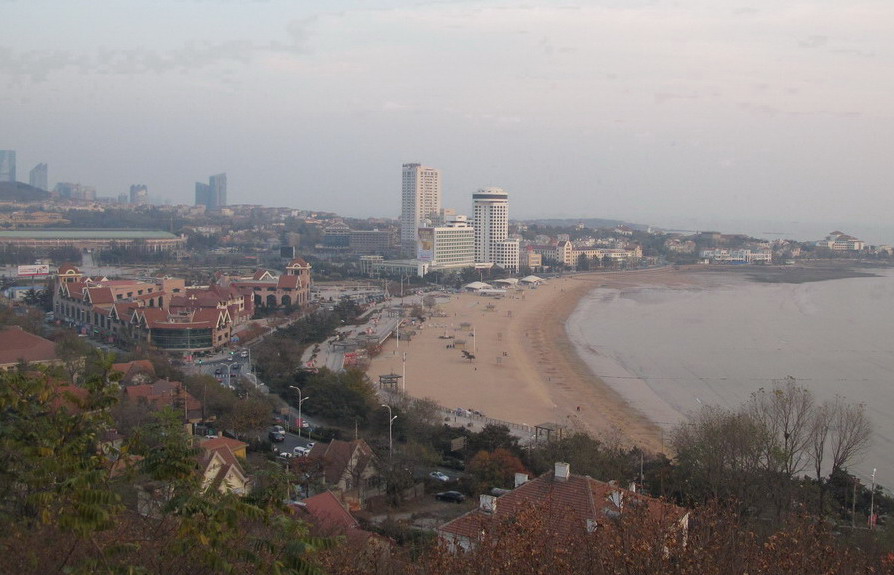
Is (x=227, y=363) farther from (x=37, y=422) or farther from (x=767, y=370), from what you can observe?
(x=37, y=422)

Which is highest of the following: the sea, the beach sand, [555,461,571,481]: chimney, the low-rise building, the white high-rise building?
the white high-rise building

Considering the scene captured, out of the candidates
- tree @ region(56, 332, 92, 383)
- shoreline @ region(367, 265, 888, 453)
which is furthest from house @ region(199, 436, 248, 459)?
shoreline @ region(367, 265, 888, 453)

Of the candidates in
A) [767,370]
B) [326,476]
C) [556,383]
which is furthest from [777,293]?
[326,476]

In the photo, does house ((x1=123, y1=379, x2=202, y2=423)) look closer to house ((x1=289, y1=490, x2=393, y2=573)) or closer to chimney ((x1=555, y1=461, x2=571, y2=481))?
house ((x1=289, y1=490, x2=393, y2=573))

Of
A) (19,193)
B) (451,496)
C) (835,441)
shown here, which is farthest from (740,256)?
(19,193)

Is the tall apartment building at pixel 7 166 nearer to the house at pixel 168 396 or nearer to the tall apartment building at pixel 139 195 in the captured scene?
the tall apartment building at pixel 139 195
